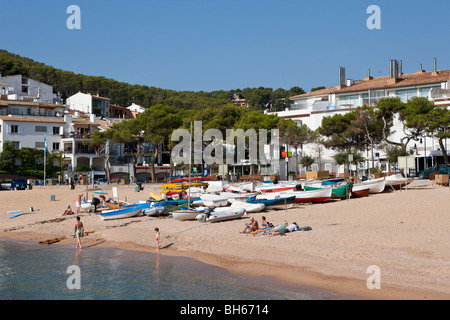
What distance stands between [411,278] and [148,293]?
8134 millimetres

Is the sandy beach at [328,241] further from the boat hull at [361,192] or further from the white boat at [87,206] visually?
the boat hull at [361,192]

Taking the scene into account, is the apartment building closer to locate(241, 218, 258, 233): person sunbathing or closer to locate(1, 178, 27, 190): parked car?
locate(1, 178, 27, 190): parked car

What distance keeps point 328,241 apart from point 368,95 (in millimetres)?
45876

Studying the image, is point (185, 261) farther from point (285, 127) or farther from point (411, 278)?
point (285, 127)

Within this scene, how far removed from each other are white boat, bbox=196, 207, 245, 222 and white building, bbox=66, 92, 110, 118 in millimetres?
73187

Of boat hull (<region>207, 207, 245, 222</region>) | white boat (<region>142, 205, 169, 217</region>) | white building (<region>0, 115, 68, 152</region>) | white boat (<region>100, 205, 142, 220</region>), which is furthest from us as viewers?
white building (<region>0, 115, 68, 152</region>)

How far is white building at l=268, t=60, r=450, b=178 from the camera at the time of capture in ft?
179

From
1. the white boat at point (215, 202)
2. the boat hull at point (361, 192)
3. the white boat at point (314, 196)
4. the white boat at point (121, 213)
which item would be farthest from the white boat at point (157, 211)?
the boat hull at point (361, 192)

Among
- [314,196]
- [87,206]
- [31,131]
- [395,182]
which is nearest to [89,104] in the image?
[31,131]

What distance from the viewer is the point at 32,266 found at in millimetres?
19656

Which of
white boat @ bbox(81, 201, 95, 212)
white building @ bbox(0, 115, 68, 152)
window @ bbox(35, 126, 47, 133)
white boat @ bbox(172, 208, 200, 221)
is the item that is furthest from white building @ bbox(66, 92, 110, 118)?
white boat @ bbox(172, 208, 200, 221)

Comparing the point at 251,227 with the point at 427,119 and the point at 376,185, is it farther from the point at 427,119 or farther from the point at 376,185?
the point at 427,119

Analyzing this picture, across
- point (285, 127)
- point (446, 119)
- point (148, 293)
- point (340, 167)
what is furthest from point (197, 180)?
point (148, 293)

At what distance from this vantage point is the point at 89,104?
9394cm
